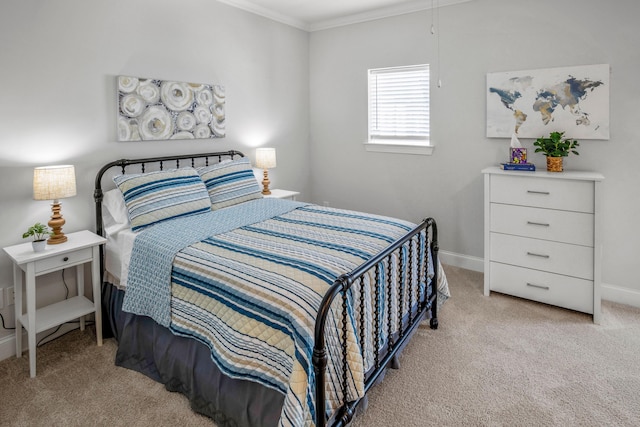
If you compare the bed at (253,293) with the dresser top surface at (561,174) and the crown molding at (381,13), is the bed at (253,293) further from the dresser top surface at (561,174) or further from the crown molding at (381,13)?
the crown molding at (381,13)

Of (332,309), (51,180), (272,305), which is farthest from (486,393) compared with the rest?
(51,180)

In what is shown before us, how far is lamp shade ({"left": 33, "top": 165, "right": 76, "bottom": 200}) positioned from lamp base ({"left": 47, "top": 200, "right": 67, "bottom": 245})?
0.16 metres

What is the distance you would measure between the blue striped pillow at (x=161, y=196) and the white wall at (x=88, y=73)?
0.38 metres

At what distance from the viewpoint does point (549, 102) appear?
326cm

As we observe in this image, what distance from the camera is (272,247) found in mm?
2270

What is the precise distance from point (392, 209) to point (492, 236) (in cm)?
128

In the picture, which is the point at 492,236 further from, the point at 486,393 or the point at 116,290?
the point at 116,290

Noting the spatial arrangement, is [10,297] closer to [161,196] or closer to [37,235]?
[37,235]

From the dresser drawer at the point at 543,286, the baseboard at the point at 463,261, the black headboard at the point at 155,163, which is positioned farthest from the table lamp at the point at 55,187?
the baseboard at the point at 463,261

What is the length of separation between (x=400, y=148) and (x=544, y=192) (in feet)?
5.04

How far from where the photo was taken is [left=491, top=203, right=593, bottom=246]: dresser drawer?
288cm

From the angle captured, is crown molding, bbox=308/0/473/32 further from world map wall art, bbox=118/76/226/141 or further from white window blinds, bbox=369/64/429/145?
world map wall art, bbox=118/76/226/141

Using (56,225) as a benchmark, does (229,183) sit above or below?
above

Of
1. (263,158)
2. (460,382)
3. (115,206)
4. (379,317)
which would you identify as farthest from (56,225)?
(460,382)
